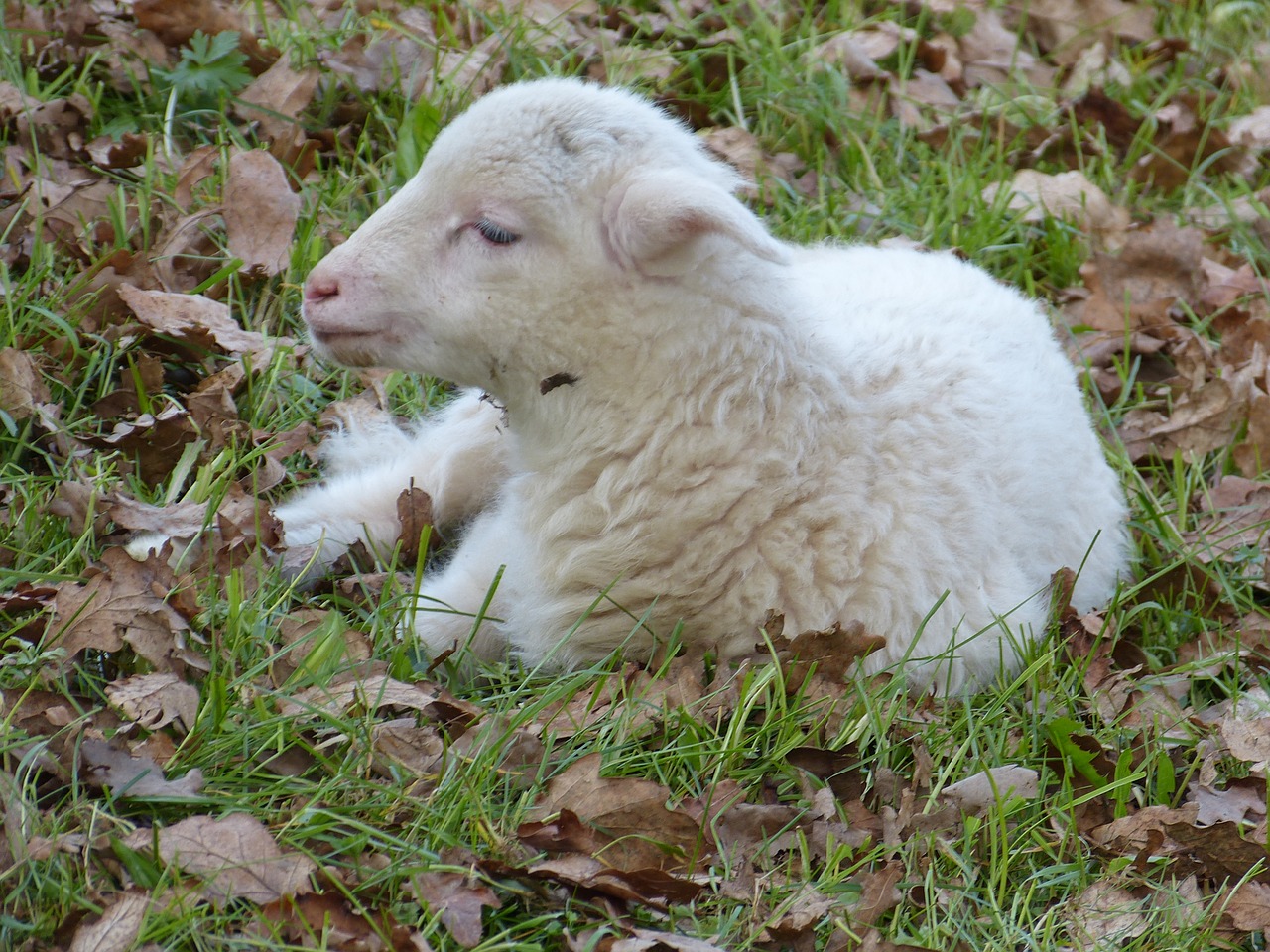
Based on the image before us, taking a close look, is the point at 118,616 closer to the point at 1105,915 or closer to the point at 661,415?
the point at 661,415

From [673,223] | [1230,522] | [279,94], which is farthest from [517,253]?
[1230,522]

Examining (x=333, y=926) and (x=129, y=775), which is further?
(x=129, y=775)

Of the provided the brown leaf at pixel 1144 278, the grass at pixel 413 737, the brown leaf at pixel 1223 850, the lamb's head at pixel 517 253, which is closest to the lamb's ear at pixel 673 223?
the lamb's head at pixel 517 253

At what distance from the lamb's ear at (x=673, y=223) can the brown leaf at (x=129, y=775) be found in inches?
55.9

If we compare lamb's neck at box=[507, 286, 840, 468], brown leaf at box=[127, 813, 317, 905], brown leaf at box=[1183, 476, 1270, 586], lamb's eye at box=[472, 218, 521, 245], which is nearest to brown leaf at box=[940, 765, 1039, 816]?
lamb's neck at box=[507, 286, 840, 468]

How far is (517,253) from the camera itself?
3070mm

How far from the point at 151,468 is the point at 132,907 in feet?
5.49

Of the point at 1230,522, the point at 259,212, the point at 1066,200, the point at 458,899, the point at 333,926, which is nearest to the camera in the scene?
the point at 333,926

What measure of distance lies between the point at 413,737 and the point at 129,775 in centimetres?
57

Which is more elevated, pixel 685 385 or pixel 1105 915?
pixel 685 385

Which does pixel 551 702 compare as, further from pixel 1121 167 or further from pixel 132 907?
pixel 1121 167

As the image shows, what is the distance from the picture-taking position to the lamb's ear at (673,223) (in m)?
2.89

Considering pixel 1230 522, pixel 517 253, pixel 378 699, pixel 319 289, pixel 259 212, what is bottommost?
pixel 1230 522

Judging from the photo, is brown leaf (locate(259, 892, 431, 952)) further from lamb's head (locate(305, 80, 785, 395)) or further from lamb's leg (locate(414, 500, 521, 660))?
lamb's head (locate(305, 80, 785, 395))
